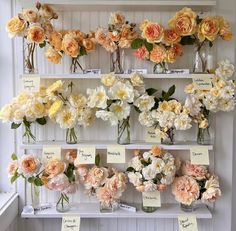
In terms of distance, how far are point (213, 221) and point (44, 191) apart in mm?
949

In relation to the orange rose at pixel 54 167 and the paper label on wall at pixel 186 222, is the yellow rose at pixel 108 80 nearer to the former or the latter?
the orange rose at pixel 54 167

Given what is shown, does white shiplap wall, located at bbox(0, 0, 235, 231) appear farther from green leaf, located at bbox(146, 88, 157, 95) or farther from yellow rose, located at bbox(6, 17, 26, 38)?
yellow rose, located at bbox(6, 17, 26, 38)

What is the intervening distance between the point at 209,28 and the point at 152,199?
0.90m

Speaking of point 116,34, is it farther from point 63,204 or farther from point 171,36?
point 63,204

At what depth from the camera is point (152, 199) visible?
174 centimetres

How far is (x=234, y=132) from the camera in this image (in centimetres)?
186

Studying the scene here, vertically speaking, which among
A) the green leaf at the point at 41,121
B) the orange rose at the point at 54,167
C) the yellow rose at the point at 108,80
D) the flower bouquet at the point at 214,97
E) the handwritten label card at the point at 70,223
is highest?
the yellow rose at the point at 108,80

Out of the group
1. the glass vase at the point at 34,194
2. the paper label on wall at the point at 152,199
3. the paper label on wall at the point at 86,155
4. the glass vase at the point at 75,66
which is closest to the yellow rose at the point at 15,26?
the glass vase at the point at 75,66

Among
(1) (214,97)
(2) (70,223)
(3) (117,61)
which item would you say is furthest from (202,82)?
(2) (70,223)

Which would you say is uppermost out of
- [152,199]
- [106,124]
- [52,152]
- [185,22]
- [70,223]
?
[185,22]

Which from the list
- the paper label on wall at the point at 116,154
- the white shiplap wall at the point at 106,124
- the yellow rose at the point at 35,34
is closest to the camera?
the yellow rose at the point at 35,34

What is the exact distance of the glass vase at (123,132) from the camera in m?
1.77

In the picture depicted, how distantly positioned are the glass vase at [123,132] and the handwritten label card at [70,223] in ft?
1.50

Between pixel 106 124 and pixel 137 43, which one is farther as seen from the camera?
pixel 106 124
